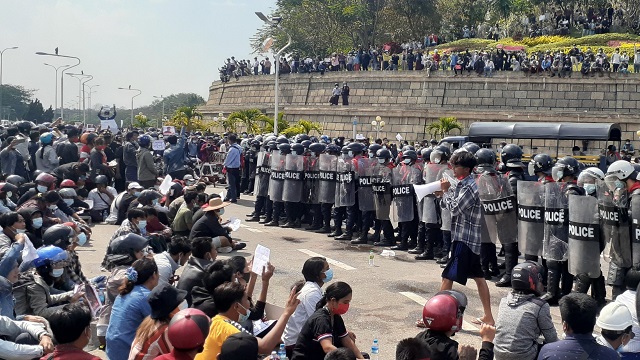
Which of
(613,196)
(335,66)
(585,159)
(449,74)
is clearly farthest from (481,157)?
(335,66)

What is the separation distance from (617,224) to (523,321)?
3.16 meters

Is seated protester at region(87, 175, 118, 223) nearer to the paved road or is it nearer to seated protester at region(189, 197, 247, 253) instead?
the paved road

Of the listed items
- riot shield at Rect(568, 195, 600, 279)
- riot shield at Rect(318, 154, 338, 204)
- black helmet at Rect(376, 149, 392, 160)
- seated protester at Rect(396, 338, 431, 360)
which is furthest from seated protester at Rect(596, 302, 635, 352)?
riot shield at Rect(318, 154, 338, 204)

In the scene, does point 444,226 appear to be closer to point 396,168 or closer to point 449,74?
point 396,168

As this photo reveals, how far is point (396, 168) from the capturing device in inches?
A: 540

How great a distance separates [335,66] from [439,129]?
11.4 metres

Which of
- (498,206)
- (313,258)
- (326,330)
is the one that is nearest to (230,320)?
(326,330)

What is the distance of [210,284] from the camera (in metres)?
6.45

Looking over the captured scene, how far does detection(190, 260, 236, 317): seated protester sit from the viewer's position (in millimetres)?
6301

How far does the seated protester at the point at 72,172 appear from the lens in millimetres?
15570

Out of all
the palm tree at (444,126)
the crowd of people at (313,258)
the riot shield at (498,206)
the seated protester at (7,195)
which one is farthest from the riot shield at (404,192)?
the palm tree at (444,126)

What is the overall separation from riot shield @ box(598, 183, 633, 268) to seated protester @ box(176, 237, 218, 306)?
4.27 metres

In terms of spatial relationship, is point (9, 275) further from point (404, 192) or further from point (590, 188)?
point (404, 192)

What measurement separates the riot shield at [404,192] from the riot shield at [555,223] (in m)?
3.58
